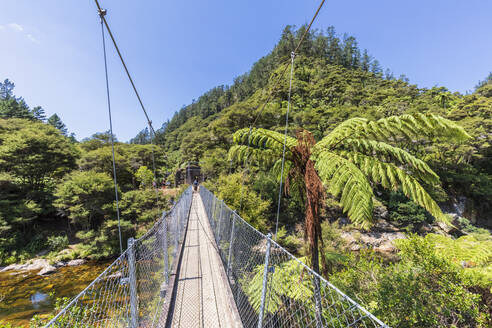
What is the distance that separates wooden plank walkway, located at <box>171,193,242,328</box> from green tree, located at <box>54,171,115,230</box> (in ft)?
38.0

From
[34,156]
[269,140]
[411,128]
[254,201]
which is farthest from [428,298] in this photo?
[34,156]

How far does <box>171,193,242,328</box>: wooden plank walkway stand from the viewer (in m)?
1.87

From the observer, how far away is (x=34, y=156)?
1317cm

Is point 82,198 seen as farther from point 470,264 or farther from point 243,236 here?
point 470,264

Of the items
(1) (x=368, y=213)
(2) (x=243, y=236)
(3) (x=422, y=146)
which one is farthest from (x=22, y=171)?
(3) (x=422, y=146)

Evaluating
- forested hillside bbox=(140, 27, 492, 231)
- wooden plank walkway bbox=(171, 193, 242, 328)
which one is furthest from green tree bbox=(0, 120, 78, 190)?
wooden plank walkway bbox=(171, 193, 242, 328)

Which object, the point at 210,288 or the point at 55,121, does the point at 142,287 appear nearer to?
the point at 210,288

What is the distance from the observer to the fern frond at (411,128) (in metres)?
1.99

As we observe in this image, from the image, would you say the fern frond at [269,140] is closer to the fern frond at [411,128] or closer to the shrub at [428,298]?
the fern frond at [411,128]

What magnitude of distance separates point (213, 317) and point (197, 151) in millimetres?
23336

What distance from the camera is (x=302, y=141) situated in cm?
248

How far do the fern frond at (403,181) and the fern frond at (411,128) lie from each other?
0.33 m

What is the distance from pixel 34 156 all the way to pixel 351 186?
64.1 feet

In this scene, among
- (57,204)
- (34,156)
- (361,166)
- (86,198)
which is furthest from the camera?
(34,156)
